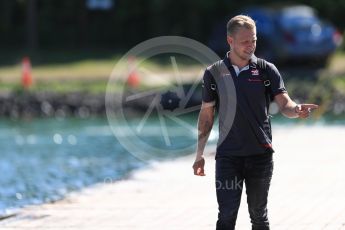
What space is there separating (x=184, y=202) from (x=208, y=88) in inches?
136

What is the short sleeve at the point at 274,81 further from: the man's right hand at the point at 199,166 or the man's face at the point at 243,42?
the man's right hand at the point at 199,166

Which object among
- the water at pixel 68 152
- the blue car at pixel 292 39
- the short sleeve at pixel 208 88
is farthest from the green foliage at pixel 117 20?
the short sleeve at pixel 208 88

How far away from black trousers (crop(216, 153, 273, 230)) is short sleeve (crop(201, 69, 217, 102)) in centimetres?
43

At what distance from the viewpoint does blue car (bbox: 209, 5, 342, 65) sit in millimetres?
29031

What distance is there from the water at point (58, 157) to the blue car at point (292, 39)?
5.10 m

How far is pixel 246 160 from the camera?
6695 mm

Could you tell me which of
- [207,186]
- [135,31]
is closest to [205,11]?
[135,31]

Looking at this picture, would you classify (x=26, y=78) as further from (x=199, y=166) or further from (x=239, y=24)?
(x=239, y=24)

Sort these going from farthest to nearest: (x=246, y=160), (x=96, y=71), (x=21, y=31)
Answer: (x=21, y=31) → (x=96, y=71) → (x=246, y=160)

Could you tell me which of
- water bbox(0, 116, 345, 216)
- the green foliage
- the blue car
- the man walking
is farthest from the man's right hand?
the green foliage

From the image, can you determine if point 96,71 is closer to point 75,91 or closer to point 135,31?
point 75,91

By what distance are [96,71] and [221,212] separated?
80.3ft

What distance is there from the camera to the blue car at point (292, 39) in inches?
1143

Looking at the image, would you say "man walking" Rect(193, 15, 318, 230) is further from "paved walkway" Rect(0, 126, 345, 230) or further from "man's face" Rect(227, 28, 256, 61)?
"paved walkway" Rect(0, 126, 345, 230)
